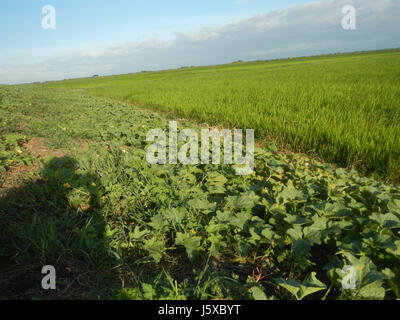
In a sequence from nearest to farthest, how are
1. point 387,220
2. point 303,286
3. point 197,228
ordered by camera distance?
point 303,286
point 387,220
point 197,228

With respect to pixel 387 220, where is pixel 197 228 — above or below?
below

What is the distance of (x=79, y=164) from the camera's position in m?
2.61

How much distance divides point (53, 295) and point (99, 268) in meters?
0.26

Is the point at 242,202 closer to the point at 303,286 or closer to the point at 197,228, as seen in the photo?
the point at 197,228

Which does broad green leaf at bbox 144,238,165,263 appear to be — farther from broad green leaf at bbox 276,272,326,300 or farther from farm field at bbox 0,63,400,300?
broad green leaf at bbox 276,272,326,300

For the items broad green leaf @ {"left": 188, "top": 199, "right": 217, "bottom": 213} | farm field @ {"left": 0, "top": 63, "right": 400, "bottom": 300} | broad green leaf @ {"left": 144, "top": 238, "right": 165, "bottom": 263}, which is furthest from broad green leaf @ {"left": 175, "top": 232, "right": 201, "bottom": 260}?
broad green leaf @ {"left": 188, "top": 199, "right": 217, "bottom": 213}

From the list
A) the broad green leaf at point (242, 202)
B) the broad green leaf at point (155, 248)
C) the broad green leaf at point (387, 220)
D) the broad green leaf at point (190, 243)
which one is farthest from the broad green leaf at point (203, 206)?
the broad green leaf at point (387, 220)

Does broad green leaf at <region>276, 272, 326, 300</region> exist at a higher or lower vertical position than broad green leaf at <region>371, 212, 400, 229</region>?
lower

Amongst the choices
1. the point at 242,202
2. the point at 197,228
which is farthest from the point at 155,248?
the point at 242,202

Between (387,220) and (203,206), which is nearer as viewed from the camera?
(387,220)

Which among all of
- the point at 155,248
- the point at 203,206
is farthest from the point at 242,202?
the point at 155,248

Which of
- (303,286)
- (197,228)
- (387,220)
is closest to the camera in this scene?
(303,286)
